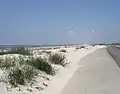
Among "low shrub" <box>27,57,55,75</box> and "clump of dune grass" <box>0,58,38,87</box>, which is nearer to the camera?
"clump of dune grass" <box>0,58,38,87</box>

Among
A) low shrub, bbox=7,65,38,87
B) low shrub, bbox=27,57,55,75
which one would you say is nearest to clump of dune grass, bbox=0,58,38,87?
low shrub, bbox=7,65,38,87

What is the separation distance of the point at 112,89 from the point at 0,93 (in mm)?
4867

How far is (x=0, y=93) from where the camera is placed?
30.3 feet

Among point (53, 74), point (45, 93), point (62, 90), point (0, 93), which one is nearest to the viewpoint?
point (0, 93)

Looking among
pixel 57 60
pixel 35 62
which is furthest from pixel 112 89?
pixel 57 60

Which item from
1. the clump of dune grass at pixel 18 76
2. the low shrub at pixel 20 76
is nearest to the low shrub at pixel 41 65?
the clump of dune grass at pixel 18 76

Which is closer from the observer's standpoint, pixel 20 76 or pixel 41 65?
pixel 20 76

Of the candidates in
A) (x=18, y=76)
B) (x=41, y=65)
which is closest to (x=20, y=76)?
(x=18, y=76)

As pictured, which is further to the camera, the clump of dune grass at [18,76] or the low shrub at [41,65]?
the low shrub at [41,65]

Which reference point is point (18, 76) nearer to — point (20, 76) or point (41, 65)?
point (20, 76)

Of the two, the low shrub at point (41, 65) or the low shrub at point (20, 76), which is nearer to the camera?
the low shrub at point (20, 76)

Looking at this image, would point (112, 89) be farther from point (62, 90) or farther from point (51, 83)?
point (51, 83)

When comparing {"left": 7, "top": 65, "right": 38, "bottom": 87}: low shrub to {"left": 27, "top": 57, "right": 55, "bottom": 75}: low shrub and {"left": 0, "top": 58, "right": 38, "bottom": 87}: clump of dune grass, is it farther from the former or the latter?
{"left": 27, "top": 57, "right": 55, "bottom": 75}: low shrub

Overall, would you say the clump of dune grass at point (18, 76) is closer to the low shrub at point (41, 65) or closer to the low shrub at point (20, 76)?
the low shrub at point (20, 76)
